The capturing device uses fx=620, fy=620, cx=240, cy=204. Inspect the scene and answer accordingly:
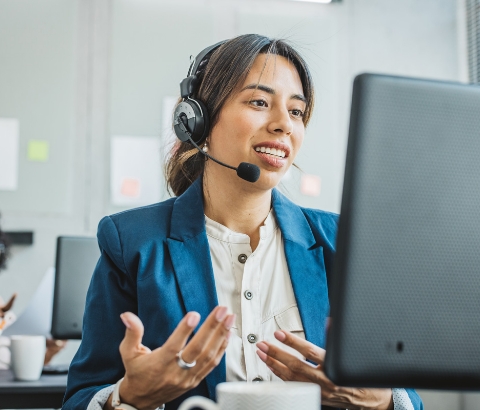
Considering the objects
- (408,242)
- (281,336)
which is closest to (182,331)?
(281,336)

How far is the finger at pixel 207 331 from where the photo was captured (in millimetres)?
704

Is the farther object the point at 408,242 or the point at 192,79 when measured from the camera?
the point at 192,79

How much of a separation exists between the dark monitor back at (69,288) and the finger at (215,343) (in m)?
1.16

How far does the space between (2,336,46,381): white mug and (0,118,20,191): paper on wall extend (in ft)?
→ 5.79

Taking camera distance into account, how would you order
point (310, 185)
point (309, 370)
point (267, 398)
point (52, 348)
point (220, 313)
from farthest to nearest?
point (310, 185) < point (52, 348) < point (309, 370) < point (220, 313) < point (267, 398)

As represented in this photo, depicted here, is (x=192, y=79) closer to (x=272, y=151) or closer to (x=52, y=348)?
(x=272, y=151)

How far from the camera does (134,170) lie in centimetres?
340

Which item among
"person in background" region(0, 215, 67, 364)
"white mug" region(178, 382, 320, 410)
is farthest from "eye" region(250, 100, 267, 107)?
"person in background" region(0, 215, 67, 364)

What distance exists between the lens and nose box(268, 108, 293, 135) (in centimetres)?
124

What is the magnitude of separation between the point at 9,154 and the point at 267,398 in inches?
119

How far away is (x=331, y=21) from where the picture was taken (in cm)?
374

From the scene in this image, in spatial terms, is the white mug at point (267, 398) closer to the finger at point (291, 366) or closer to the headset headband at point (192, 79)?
the finger at point (291, 366)

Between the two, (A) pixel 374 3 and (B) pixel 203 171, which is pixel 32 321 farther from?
(A) pixel 374 3

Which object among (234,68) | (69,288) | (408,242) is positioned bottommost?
(69,288)
